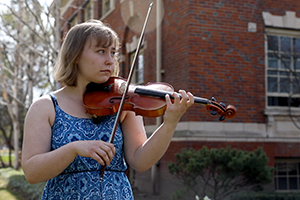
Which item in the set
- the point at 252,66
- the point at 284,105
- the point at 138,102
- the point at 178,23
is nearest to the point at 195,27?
the point at 178,23

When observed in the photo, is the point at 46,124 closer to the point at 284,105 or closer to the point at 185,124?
the point at 185,124

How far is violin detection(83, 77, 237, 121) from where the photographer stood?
2.13 meters

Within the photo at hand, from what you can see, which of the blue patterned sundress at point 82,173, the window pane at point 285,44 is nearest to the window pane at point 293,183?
the window pane at point 285,44

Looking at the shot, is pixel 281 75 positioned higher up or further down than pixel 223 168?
higher up

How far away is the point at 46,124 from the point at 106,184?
0.43 m

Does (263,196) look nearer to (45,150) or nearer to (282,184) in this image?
(282,184)

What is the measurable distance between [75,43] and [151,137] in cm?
63

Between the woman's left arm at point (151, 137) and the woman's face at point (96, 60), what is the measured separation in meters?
0.31

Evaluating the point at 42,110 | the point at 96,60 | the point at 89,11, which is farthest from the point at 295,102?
the point at 89,11

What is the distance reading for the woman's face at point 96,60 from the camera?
2.05m

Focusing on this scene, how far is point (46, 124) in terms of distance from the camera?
196cm

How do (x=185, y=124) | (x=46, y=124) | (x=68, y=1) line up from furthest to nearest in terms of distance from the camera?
1. (x=68, y=1)
2. (x=185, y=124)
3. (x=46, y=124)

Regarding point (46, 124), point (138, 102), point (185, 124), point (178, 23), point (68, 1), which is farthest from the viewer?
point (68, 1)

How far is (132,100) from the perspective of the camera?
2.32 m
